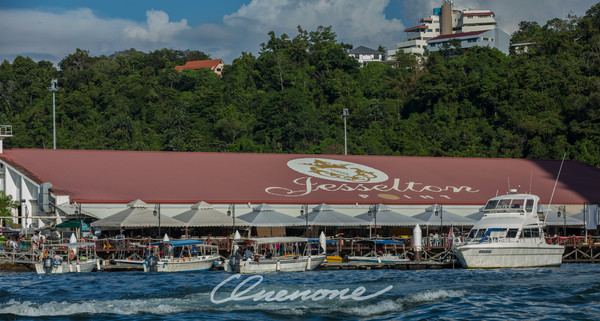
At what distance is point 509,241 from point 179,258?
17632 mm

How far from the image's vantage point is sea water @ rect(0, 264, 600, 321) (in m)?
28.8

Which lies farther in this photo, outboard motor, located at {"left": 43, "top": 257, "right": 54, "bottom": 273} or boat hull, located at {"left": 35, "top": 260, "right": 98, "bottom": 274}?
boat hull, located at {"left": 35, "top": 260, "right": 98, "bottom": 274}

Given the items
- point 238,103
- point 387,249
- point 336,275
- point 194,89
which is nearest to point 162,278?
point 336,275

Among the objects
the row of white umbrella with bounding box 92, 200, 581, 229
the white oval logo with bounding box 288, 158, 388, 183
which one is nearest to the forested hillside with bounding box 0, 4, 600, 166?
the white oval logo with bounding box 288, 158, 388, 183

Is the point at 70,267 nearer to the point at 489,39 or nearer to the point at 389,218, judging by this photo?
the point at 389,218

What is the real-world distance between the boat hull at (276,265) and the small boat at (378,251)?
3.97m

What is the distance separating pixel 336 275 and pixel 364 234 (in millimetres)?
16843

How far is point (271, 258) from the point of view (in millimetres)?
45594

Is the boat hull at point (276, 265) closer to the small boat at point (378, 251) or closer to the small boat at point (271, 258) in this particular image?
the small boat at point (271, 258)

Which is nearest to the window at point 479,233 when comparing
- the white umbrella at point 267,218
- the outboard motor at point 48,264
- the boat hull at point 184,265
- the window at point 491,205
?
the window at point 491,205

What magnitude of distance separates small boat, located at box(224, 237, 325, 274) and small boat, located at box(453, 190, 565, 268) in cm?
A: 804

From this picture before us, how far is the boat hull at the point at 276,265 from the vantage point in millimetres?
44312

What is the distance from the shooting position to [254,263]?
44375 millimetres

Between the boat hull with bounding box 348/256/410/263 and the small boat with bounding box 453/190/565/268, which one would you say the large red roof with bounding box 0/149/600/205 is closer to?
the boat hull with bounding box 348/256/410/263
